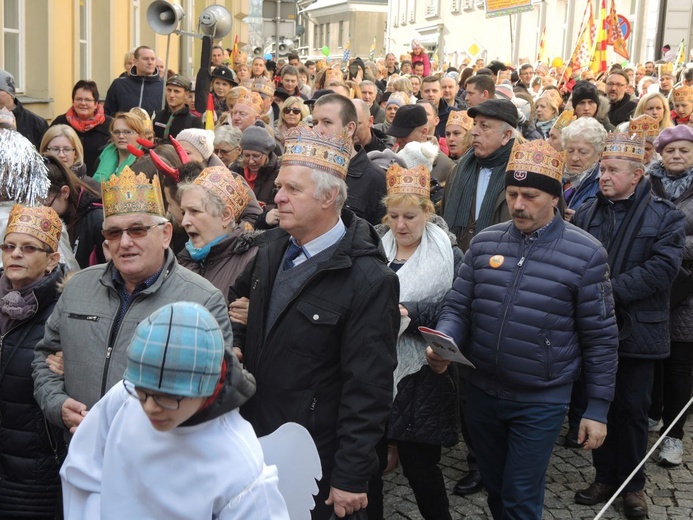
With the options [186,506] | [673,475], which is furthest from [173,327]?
[673,475]

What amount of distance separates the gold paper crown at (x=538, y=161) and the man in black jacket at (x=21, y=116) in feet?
19.2

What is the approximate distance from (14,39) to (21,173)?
926 cm

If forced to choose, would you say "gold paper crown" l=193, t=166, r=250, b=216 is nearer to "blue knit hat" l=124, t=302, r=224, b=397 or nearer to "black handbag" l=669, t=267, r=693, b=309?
"blue knit hat" l=124, t=302, r=224, b=397

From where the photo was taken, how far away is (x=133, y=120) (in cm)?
795

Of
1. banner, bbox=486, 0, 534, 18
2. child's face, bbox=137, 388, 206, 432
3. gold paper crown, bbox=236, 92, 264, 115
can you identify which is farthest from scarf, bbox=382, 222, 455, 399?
banner, bbox=486, 0, 534, 18

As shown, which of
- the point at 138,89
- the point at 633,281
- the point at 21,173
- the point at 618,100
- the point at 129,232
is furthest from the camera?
the point at 618,100

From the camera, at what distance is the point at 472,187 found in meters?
6.46

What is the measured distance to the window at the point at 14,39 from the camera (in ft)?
45.0

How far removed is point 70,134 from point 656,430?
452cm

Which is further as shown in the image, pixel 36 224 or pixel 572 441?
pixel 572 441

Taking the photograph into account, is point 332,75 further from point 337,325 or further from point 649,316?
point 337,325

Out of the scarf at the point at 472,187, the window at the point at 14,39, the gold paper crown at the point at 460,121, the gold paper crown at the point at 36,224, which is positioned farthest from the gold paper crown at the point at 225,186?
the window at the point at 14,39

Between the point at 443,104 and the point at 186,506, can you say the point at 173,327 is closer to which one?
the point at 186,506

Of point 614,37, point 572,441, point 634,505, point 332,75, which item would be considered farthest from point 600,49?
point 634,505
